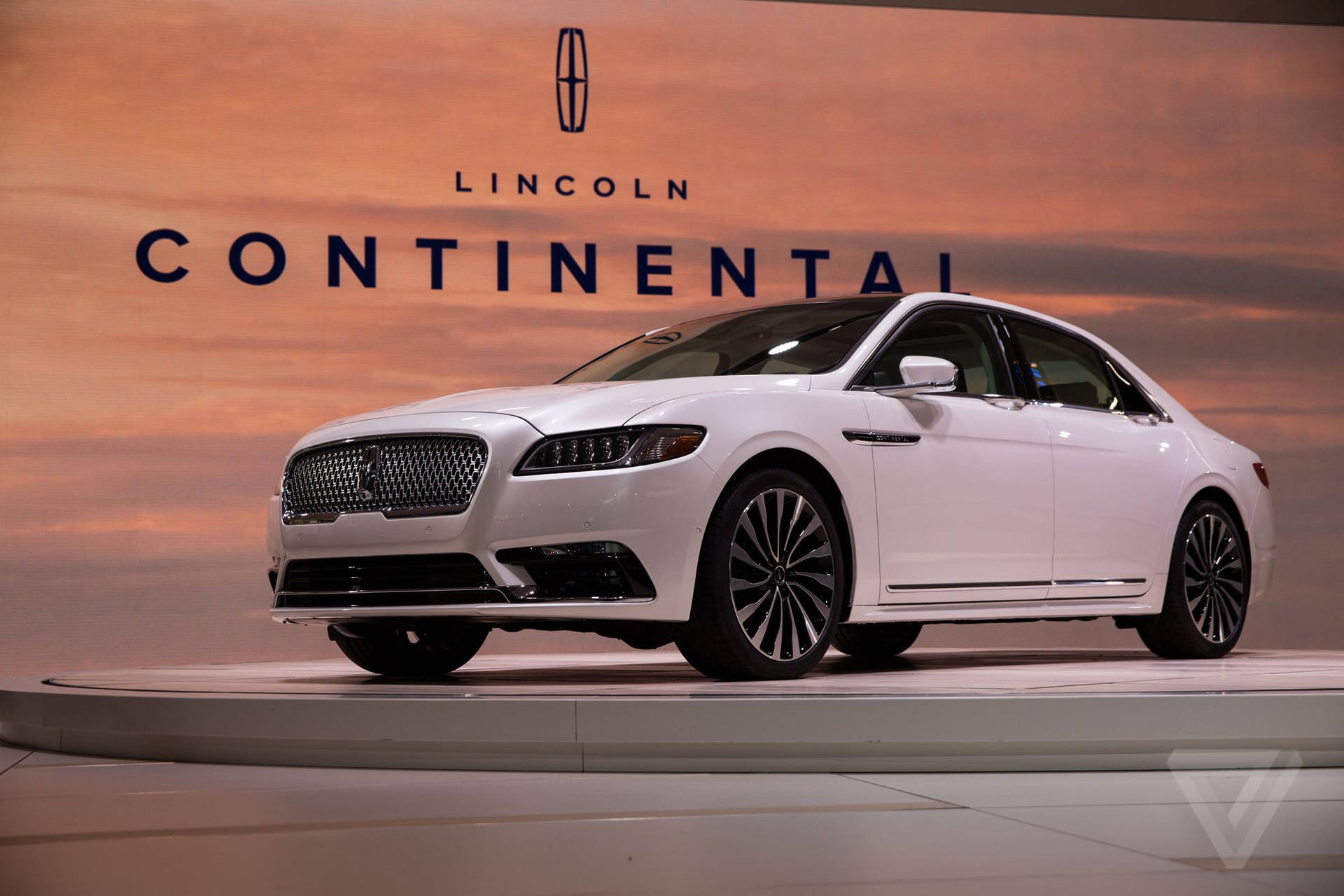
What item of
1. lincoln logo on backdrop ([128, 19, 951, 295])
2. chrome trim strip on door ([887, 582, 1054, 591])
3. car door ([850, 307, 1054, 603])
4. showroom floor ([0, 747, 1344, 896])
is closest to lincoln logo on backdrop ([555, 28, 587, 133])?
lincoln logo on backdrop ([128, 19, 951, 295])

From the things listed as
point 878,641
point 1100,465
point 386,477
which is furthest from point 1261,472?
point 386,477

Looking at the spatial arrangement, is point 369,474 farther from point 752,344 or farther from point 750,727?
point 750,727

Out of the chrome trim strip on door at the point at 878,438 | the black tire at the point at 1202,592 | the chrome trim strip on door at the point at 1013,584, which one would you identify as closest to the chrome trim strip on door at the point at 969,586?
the chrome trim strip on door at the point at 1013,584

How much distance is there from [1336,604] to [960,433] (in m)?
6.58

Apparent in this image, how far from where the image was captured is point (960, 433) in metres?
5.41

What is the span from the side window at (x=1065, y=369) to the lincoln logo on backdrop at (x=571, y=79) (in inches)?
181

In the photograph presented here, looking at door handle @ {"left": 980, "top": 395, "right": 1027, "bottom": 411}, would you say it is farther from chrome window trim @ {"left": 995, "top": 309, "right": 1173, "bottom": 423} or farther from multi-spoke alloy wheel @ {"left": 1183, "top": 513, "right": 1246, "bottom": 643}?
multi-spoke alloy wheel @ {"left": 1183, "top": 513, "right": 1246, "bottom": 643}

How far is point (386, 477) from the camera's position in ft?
15.9

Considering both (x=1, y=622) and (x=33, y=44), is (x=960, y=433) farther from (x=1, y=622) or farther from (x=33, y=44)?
(x=33, y=44)

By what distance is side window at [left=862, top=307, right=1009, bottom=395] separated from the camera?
→ 5699 millimetres

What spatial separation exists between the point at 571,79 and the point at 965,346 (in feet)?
16.5

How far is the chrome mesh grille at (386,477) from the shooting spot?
4.66m

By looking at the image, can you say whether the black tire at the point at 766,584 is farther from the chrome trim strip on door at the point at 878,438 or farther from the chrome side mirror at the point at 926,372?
the chrome side mirror at the point at 926,372

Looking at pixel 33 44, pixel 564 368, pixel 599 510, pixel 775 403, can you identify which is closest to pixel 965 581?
pixel 775 403
